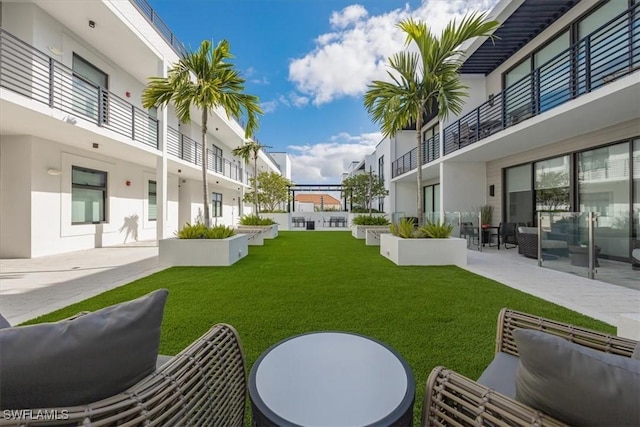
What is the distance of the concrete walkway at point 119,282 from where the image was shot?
3404 millimetres

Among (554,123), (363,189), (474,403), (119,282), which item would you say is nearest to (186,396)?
(474,403)

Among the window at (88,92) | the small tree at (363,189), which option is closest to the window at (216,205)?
the small tree at (363,189)

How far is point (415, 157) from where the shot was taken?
13.7m

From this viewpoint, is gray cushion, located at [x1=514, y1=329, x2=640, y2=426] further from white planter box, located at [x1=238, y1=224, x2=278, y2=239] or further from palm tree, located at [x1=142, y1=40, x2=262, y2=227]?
white planter box, located at [x1=238, y1=224, x2=278, y2=239]

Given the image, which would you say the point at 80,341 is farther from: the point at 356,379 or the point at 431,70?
the point at 431,70

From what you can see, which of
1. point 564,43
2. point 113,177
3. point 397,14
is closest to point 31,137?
point 113,177

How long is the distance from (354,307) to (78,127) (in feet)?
23.4

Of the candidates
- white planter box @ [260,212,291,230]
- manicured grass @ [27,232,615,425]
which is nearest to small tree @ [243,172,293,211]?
white planter box @ [260,212,291,230]

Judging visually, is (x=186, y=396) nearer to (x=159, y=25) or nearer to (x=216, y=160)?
(x=159, y=25)

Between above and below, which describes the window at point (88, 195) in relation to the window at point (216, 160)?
below

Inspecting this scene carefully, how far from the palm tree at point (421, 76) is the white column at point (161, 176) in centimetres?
668

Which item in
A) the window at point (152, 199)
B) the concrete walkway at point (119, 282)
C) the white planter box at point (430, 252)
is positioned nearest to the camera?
the concrete walkway at point (119, 282)

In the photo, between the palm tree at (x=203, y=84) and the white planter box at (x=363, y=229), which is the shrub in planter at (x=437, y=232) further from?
the palm tree at (x=203, y=84)

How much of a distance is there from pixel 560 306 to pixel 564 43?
24.1 ft
